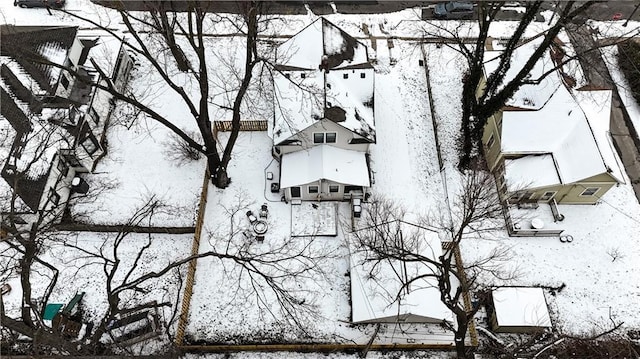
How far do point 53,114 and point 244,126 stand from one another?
380 inches

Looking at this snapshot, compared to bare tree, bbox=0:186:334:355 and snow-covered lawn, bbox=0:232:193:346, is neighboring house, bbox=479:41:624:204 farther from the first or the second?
snow-covered lawn, bbox=0:232:193:346

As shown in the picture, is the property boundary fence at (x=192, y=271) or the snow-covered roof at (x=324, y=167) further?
the snow-covered roof at (x=324, y=167)

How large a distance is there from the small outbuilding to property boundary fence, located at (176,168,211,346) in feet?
45.2

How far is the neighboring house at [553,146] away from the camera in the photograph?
912 inches

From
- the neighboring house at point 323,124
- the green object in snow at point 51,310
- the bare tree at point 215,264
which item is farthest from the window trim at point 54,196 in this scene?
the neighboring house at point 323,124

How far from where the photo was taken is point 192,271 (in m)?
22.2

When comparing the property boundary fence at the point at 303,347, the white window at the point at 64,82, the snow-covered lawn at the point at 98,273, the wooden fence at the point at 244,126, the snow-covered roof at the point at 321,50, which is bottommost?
the property boundary fence at the point at 303,347

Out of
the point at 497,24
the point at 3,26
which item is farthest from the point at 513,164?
the point at 3,26

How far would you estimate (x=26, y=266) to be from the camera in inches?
611

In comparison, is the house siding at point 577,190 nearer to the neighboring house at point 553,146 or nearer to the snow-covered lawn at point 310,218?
the neighboring house at point 553,146

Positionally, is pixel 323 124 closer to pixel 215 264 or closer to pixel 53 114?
pixel 215 264

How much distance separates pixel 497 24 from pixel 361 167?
15.6 meters

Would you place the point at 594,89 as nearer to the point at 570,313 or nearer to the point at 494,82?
the point at 494,82

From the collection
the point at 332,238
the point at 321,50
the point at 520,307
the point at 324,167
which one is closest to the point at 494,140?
the point at 520,307
